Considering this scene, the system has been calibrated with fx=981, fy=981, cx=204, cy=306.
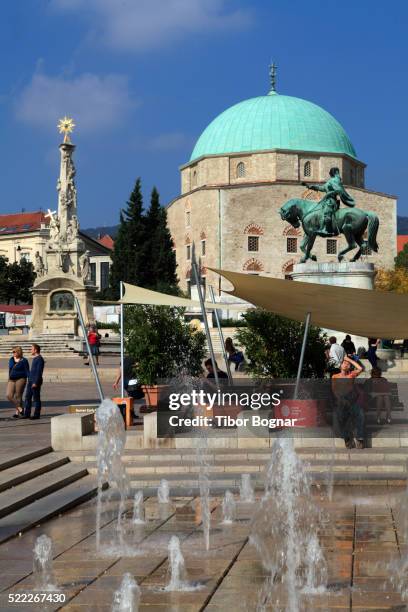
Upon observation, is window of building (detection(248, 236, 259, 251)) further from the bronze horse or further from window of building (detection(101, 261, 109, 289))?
window of building (detection(101, 261, 109, 289))

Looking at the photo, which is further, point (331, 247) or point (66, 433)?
point (331, 247)

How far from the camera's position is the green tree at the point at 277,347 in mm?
14094

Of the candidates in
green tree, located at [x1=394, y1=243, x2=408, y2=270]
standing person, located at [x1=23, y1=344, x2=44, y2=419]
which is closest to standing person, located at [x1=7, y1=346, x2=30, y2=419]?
standing person, located at [x1=23, y1=344, x2=44, y2=419]

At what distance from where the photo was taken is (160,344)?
627 inches

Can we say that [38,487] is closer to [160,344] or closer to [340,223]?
[160,344]

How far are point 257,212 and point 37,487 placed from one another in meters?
63.3

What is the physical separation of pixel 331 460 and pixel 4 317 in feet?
166

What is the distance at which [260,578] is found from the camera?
6.55m

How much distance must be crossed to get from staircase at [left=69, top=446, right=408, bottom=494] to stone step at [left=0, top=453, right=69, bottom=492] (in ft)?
1.10

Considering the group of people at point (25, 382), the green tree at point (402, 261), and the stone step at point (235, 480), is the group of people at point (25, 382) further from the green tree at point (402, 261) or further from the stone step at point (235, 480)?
the green tree at point (402, 261)

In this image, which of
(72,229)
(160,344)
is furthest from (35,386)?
(72,229)

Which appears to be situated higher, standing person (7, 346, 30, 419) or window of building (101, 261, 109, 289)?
window of building (101, 261, 109, 289)

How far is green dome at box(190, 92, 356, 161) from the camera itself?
7456 cm

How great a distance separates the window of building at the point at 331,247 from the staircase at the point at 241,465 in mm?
61947
